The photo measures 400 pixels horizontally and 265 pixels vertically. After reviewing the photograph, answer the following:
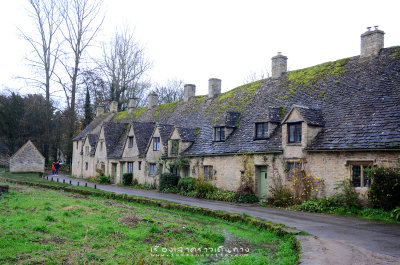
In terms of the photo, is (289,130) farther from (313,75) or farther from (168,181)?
(168,181)

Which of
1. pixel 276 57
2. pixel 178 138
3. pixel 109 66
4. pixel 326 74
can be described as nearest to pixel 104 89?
pixel 109 66

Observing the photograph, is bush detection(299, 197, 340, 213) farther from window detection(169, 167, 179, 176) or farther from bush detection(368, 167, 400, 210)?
window detection(169, 167, 179, 176)

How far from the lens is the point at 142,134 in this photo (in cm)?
3372

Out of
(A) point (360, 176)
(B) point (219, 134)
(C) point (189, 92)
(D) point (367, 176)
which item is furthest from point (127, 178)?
(D) point (367, 176)

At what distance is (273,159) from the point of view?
68.2ft

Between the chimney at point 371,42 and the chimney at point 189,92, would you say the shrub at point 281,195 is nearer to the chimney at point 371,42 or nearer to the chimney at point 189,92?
the chimney at point 371,42

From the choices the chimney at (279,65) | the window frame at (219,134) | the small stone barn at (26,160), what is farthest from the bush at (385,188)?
the small stone barn at (26,160)

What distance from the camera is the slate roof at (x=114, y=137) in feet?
122

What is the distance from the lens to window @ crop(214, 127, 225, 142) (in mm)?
25625

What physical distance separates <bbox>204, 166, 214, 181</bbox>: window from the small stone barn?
28972 mm

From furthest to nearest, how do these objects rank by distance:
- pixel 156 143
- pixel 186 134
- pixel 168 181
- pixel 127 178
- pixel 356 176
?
pixel 127 178
pixel 156 143
pixel 186 134
pixel 168 181
pixel 356 176

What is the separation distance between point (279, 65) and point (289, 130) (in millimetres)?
8841

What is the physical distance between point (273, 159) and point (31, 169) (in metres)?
35.2

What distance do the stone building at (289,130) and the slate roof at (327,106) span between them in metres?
0.05
